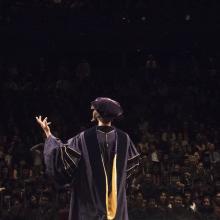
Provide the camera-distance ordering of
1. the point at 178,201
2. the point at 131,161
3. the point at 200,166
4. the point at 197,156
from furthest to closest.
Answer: the point at 197,156 < the point at 200,166 < the point at 178,201 < the point at 131,161

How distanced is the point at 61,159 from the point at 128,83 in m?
10.9

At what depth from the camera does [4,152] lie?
1192 centimetres

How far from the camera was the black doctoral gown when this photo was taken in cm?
491

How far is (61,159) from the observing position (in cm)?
488

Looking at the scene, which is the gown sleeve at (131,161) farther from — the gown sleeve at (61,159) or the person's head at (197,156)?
the person's head at (197,156)

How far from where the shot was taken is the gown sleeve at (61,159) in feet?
16.0

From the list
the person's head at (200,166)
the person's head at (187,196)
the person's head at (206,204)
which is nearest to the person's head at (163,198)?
the person's head at (187,196)

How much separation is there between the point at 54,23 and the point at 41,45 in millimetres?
715

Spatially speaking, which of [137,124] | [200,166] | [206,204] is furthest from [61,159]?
[137,124]

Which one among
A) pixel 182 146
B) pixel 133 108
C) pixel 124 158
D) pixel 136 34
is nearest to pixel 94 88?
pixel 133 108

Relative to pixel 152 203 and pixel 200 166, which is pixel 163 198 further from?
pixel 200 166

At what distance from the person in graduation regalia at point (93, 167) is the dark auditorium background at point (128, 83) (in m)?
5.48

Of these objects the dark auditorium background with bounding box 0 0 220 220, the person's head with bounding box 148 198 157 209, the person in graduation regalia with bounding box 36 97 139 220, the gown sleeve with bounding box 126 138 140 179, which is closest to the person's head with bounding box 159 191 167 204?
the dark auditorium background with bounding box 0 0 220 220

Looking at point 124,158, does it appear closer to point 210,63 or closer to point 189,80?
point 189,80
